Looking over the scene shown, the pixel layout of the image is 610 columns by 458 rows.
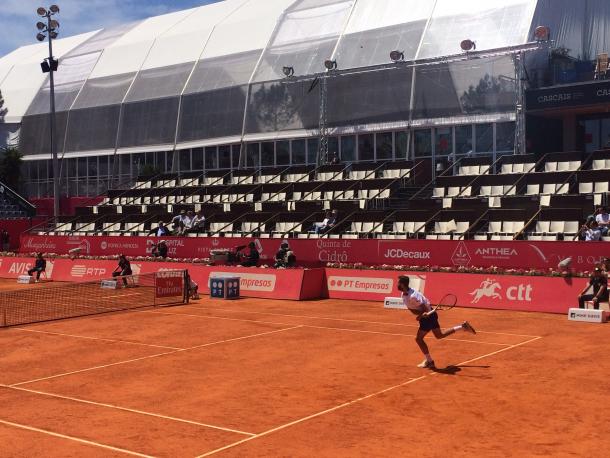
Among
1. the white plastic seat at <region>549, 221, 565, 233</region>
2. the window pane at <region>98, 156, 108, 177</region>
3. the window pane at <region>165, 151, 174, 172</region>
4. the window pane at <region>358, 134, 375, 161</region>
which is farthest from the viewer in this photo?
the window pane at <region>98, 156, 108, 177</region>

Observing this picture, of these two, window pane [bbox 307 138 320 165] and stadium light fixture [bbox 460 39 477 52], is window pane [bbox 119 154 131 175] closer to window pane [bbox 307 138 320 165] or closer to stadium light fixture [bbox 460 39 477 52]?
window pane [bbox 307 138 320 165]

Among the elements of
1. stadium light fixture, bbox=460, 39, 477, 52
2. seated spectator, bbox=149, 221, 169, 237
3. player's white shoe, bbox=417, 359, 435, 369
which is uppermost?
stadium light fixture, bbox=460, 39, 477, 52

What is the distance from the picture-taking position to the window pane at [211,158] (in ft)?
167

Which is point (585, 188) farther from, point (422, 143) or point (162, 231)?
point (162, 231)

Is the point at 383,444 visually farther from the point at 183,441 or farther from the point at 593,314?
the point at 593,314

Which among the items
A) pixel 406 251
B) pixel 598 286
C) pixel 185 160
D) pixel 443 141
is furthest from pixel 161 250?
pixel 598 286

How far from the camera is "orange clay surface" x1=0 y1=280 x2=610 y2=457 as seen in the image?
9.91 m

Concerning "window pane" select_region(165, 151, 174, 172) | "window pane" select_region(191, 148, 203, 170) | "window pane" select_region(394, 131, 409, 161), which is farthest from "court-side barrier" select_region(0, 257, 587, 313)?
"window pane" select_region(165, 151, 174, 172)

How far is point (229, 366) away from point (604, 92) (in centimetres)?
2762

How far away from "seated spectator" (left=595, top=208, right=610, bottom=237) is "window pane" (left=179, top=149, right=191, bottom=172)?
3159 centimetres

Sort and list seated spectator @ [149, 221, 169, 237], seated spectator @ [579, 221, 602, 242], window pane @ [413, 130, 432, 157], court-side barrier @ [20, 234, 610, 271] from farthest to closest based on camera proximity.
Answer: window pane @ [413, 130, 432, 157] < seated spectator @ [149, 221, 169, 237] < seated spectator @ [579, 221, 602, 242] < court-side barrier @ [20, 234, 610, 271]

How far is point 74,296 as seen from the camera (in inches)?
1190

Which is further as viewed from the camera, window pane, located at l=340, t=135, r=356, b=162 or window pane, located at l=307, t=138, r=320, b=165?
window pane, located at l=307, t=138, r=320, b=165

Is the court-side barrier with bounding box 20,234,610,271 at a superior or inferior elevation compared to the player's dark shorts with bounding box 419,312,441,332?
superior
